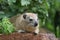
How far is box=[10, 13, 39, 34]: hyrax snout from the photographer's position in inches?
218

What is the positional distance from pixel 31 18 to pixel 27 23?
145mm

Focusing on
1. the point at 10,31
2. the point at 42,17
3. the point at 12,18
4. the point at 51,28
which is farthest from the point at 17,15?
the point at 51,28

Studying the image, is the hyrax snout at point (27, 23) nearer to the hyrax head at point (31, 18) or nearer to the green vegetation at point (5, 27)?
the hyrax head at point (31, 18)

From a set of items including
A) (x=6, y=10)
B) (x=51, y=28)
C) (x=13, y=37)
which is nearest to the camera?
(x=13, y=37)

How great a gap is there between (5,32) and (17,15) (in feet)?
3.88

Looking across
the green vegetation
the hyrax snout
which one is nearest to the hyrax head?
the hyrax snout

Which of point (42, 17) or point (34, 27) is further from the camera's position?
point (42, 17)

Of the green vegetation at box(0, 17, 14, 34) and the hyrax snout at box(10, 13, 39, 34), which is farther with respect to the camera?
the hyrax snout at box(10, 13, 39, 34)

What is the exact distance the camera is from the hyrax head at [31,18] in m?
5.48

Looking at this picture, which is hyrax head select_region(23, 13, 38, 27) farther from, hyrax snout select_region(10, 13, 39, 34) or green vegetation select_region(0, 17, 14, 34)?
green vegetation select_region(0, 17, 14, 34)

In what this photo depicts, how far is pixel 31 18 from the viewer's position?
224 inches

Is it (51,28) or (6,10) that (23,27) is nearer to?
(6,10)

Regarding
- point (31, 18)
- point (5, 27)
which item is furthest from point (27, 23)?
point (5, 27)

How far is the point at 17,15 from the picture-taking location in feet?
20.1
